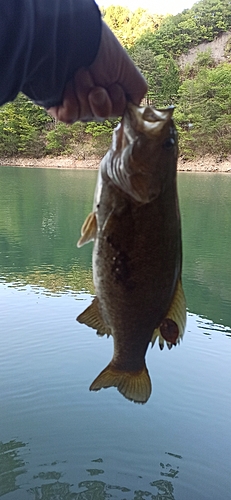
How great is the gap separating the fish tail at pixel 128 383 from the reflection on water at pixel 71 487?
5.88 feet

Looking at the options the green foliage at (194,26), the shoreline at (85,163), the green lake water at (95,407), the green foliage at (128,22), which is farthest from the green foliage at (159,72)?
the green lake water at (95,407)

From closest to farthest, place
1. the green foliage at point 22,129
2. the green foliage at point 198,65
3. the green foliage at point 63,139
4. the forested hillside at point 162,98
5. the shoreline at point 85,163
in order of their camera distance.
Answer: the forested hillside at point 162,98 → the green foliage at point 63,139 → the green foliage at point 22,129 → the shoreline at point 85,163 → the green foliage at point 198,65

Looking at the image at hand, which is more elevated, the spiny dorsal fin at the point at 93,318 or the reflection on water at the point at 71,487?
the spiny dorsal fin at the point at 93,318

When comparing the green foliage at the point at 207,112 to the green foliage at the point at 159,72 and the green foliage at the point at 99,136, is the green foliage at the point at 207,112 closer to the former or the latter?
the green foliage at the point at 159,72

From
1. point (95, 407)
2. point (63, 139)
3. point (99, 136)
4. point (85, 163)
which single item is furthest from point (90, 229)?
point (63, 139)

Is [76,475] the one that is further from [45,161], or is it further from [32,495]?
[45,161]

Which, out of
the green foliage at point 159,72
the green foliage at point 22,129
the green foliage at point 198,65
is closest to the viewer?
the green foliage at point 159,72

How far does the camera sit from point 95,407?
142 inches

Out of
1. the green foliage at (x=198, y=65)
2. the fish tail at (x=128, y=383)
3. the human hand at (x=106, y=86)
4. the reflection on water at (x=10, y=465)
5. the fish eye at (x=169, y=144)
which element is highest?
the green foliage at (x=198, y=65)

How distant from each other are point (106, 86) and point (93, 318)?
22.0 inches

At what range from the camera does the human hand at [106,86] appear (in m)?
1.10

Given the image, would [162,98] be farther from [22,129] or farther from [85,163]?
[22,129]

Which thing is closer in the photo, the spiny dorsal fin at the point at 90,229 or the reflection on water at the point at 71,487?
the spiny dorsal fin at the point at 90,229

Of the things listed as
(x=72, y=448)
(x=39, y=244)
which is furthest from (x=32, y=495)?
(x=39, y=244)
